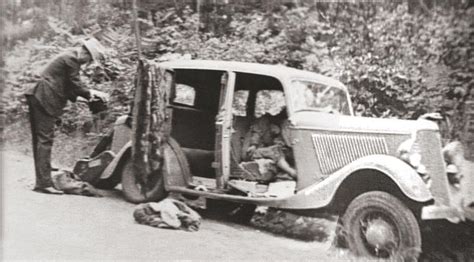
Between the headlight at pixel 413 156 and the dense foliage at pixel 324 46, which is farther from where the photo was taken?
the dense foliage at pixel 324 46

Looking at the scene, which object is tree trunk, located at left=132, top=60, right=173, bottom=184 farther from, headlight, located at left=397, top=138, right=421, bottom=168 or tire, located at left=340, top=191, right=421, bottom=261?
headlight, located at left=397, top=138, right=421, bottom=168

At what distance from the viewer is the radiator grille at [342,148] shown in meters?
2.08

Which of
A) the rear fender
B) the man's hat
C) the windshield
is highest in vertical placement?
the man's hat

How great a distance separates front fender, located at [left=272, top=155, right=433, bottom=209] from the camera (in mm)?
1972

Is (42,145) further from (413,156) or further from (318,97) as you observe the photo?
(413,156)

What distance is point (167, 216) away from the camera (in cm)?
213

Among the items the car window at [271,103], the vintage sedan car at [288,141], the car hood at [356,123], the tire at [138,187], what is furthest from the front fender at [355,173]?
the tire at [138,187]

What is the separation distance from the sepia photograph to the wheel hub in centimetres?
5

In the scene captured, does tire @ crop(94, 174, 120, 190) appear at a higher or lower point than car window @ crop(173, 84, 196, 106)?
lower

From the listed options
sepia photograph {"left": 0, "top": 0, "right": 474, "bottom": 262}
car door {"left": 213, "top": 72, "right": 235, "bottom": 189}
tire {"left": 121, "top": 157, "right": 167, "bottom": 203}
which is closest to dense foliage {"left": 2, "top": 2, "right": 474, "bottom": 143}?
sepia photograph {"left": 0, "top": 0, "right": 474, "bottom": 262}

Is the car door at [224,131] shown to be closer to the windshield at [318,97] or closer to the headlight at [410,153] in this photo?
the windshield at [318,97]

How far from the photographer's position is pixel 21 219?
2135 mm

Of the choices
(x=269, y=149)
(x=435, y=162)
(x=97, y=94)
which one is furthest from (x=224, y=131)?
(x=435, y=162)

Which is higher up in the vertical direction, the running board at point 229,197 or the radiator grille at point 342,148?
the radiator grille at point 342,148
